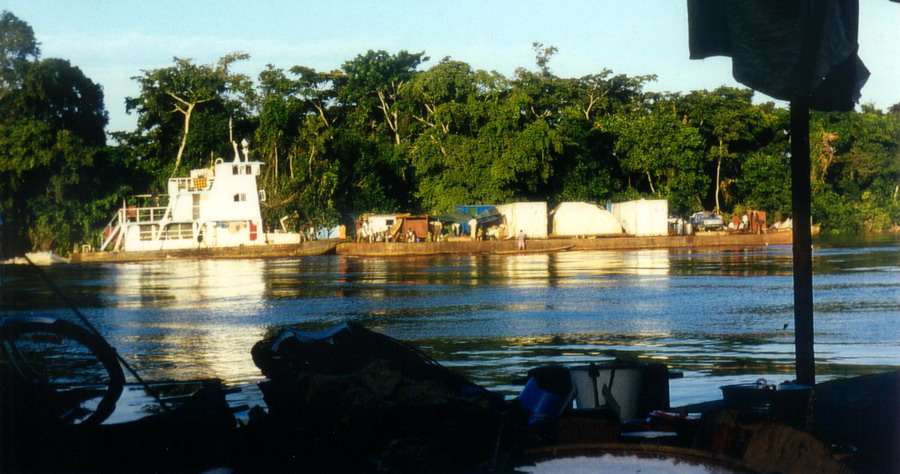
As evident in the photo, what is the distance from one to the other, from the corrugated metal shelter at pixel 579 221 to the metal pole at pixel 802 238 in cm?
5062

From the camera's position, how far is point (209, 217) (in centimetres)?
5181

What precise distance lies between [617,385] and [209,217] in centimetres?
4847

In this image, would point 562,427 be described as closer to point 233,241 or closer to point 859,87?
point 859,87

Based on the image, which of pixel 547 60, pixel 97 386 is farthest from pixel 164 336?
pixel 547 60

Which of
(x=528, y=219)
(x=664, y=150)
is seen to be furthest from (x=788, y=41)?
(x=664, y=150)

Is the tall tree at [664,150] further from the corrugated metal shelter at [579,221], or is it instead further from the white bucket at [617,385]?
the white bucket at [617,385]

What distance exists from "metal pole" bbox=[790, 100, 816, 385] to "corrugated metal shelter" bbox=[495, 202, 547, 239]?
48.3m

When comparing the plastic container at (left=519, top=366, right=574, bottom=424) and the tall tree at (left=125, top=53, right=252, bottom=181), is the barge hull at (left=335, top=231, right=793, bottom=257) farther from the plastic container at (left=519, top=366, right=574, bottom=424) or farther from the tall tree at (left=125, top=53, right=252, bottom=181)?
the plastic container at (left=519, top=366, right=574, bottom=424)

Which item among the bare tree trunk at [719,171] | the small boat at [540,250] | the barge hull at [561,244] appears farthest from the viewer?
the bare tree trunk at [719,171]

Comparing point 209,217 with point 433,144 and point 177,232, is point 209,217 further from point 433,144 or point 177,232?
point 433,144

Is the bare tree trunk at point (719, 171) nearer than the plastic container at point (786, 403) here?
No

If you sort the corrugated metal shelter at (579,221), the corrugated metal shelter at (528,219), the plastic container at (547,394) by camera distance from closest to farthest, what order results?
the plastic container at (547,394) < the corrugated metal shelter at (528,219) < the corrugated metal shelter at (579,221)

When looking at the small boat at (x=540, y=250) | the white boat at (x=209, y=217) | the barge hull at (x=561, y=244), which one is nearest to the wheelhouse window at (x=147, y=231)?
the white boat at (x=209, y=217)

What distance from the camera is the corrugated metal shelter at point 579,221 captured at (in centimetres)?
5566
